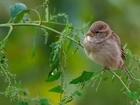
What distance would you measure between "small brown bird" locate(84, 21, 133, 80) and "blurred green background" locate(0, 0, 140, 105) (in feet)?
0.87

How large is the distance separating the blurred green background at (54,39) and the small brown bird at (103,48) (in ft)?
0.87

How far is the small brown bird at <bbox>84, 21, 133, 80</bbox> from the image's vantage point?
1916 millimetres

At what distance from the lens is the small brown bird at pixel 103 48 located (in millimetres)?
1916

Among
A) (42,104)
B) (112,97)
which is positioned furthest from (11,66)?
(42,104)

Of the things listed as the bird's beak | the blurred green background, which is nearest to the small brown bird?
the bird's beak

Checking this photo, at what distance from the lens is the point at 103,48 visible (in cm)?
198

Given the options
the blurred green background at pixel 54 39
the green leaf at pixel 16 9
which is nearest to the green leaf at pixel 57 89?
the green leaf at pixel 16 9

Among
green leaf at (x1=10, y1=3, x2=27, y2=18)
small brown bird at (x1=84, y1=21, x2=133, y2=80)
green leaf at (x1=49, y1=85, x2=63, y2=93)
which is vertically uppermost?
green leaf at (x1=10, y1=3, x2=27, y2=18)

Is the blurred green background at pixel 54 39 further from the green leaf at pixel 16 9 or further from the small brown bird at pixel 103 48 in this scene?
the green leaf at pixel 16 9

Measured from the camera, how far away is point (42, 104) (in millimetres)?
1520

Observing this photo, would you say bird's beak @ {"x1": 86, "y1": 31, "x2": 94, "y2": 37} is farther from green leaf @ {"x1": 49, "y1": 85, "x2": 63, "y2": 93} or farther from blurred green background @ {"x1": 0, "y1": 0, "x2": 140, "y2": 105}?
green leaf @ {"x1": 49, "y1": 85, "x2": 63, "y2": 93}

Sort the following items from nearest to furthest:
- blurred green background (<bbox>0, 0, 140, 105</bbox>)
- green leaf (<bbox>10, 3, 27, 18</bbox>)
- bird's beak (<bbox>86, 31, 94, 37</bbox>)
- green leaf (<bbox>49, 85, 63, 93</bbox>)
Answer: green leaf (<bbox>49, 85, 63, 93</bbox>) → green leaf (<bbox>10, 3, 27, 18</bbox>) → bird's beak (<bbox>86, 31, 94, 37</bbox>) → blurred green background (<bbox>0, 0, 140, 105</bbox>)

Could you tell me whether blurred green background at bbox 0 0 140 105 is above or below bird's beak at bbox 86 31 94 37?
above

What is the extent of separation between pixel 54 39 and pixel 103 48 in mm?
606
